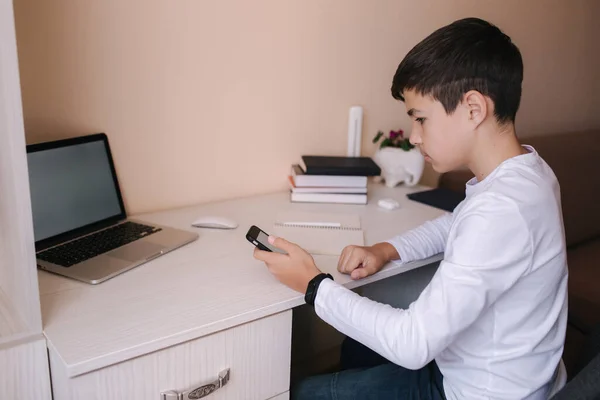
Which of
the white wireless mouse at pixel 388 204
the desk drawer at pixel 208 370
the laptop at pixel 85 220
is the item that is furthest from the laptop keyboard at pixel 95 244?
the white wireless mouse at pixel 388 204

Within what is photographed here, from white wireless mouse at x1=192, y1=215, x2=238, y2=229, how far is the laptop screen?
0.19 metres

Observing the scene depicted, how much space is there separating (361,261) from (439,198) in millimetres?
633

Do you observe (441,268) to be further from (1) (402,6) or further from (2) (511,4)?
(2) (511,4)

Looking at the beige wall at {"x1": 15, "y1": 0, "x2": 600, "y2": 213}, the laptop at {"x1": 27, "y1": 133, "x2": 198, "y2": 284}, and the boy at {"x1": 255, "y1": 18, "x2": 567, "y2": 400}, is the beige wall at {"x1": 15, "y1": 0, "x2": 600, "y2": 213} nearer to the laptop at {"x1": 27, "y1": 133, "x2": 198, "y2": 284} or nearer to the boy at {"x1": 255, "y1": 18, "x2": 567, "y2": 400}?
the laptop at {"x1": 27, "y1": 133, "x2": 198, "y2": 284}

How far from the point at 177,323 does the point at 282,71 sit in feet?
2.90

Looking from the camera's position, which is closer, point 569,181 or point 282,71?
point 282,71

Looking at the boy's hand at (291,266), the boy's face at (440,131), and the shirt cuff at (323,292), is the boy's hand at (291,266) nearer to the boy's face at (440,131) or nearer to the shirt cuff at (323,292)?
the shirt cuff at (323,292)

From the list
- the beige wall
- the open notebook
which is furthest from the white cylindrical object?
the open notebook

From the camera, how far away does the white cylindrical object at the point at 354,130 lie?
1760 mm

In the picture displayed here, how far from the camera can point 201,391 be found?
0.93 metres

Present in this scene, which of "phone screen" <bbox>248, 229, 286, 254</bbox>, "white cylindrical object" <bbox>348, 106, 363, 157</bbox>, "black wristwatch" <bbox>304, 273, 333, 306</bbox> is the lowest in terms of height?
"black wristwatch" <bbox>304, 273, 333, 306</bbox>

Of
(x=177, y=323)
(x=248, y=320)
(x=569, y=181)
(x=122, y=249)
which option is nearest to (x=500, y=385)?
(x=248, y=320)

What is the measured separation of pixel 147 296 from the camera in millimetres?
982

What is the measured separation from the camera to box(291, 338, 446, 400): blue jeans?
112cm
